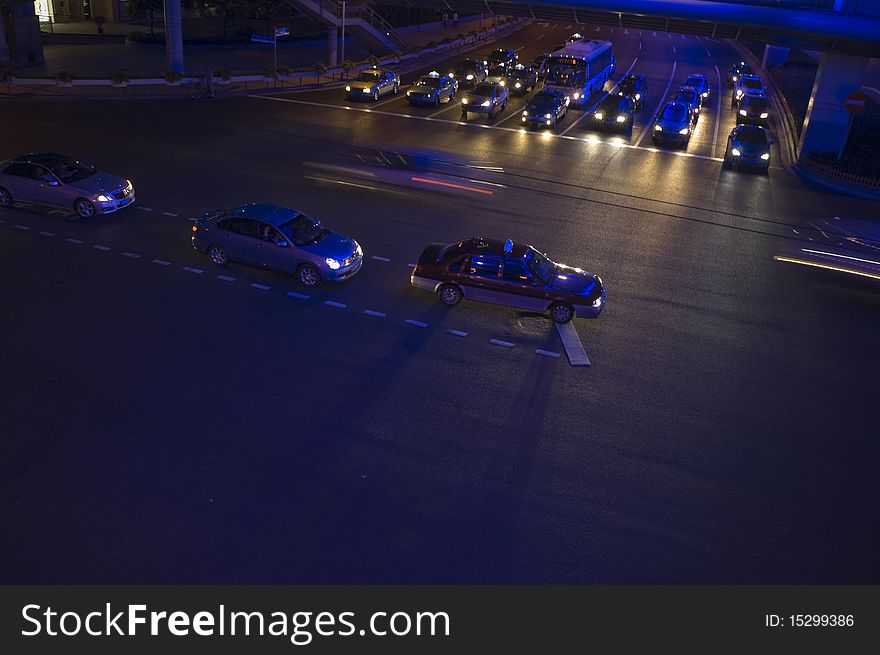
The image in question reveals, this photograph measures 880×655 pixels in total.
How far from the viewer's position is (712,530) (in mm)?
10570

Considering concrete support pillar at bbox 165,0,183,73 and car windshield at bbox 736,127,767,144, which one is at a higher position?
concrete support pillar at bbox 165,0,183,73

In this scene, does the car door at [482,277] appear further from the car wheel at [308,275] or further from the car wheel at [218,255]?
the car wheel at [218,255]

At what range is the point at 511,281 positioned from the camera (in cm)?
1633

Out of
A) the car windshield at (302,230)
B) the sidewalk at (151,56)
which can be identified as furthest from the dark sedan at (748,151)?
the sidewalk at (151,56)

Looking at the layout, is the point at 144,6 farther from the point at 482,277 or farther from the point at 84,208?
the point at 482,277

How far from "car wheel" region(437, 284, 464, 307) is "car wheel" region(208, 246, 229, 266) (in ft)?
18.6

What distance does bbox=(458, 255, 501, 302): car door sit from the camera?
16.4m

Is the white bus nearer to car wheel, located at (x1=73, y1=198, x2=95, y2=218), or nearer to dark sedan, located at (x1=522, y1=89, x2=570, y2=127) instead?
dark sedan, located at (x1=522, y1=89, x2=570, y2=127)

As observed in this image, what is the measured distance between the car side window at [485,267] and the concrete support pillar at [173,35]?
102 feet

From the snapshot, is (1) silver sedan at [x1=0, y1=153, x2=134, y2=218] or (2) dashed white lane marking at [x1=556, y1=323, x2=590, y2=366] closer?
(2) dashed white lane marking at [x1=556, y1=323, x2=590, y2=366]

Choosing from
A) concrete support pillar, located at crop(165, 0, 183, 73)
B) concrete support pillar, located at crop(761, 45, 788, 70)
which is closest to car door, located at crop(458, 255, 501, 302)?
concrete support pillar, located at crop(165, 0, 183, 73)

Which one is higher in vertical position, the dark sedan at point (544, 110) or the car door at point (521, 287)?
the dark sedan at point (544, 110)

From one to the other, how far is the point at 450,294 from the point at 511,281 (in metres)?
1.50

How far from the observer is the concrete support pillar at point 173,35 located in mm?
39875
